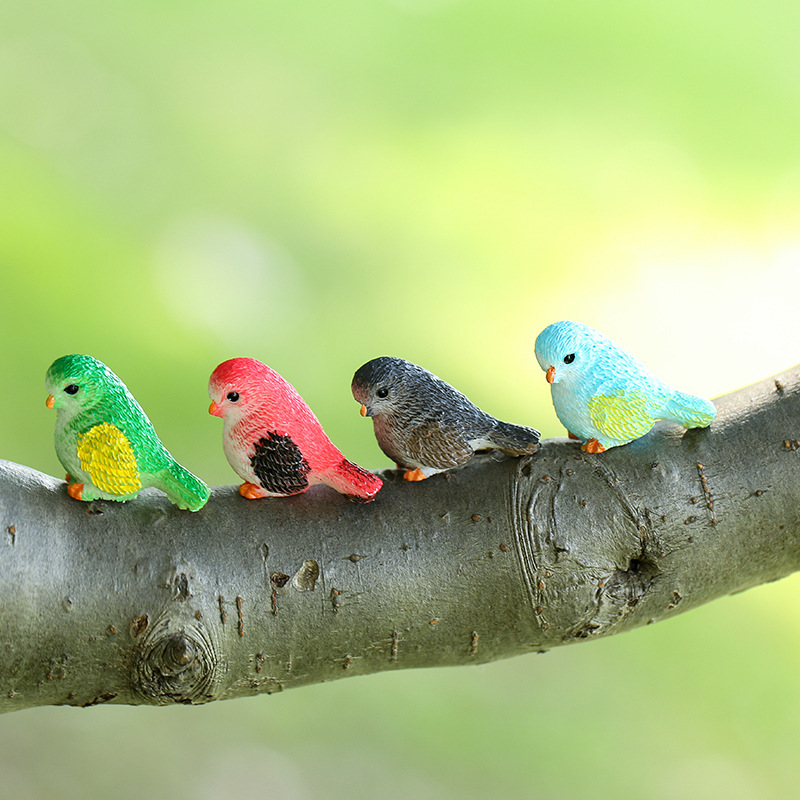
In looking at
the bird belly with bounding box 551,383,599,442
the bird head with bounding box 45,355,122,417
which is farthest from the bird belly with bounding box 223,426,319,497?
the bird belly with bounding box 551,383,599,442

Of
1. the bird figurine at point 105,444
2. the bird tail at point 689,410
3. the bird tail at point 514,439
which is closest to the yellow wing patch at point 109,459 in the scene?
the bird figurine at point 105,444

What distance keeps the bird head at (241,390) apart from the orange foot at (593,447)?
295 mm

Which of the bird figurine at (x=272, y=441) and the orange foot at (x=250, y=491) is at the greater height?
the bird figurine at (x=272, y=441)

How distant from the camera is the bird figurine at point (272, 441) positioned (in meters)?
0.84

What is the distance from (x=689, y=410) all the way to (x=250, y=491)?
1.38 feet

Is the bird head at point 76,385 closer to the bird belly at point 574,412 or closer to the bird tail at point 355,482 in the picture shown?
the bird tail at point 355,482

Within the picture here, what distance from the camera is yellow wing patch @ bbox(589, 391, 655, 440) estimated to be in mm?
863

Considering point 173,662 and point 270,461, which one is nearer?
point 173,662

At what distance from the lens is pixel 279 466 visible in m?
0.85

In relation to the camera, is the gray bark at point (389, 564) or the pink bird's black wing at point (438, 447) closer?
the gray bark at point (389, 564)

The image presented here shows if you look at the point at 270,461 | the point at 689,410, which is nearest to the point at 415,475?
the point at 270,461

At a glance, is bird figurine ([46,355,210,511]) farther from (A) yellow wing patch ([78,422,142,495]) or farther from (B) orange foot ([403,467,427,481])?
(B) orange foot ([403,467,427,481])

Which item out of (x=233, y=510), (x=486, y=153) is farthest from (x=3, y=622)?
(x=486, y=153)

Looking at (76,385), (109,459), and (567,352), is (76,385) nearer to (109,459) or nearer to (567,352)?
(109,459)
